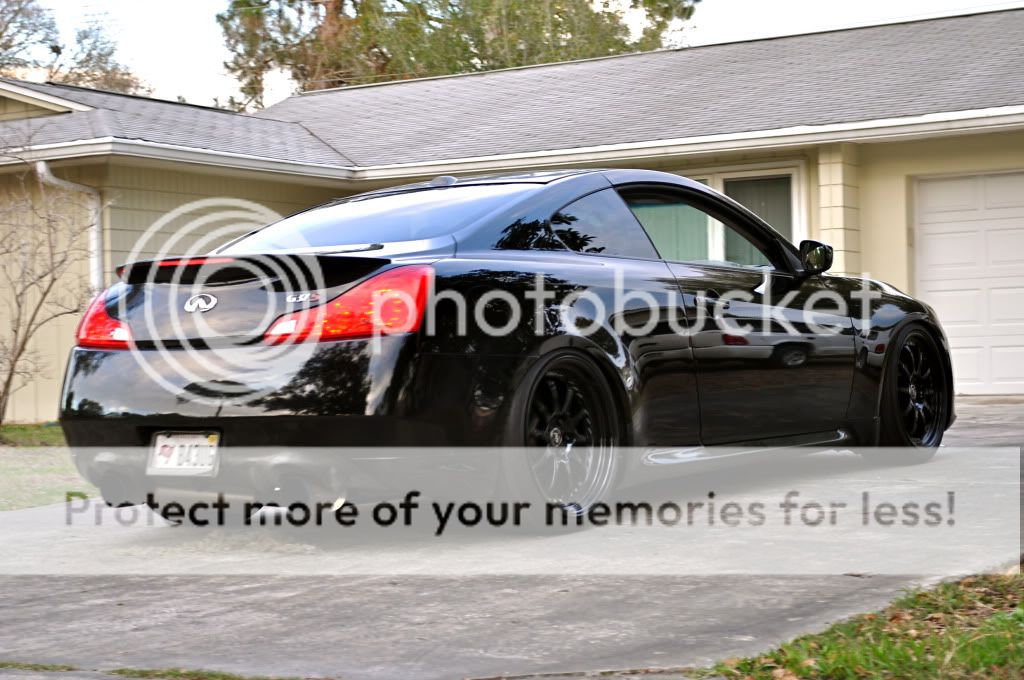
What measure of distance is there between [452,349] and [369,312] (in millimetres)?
327

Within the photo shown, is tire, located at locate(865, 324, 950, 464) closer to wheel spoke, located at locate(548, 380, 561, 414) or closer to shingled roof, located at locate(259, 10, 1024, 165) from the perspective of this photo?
wheel spoke, located at locate(548, 380, 561, 414)

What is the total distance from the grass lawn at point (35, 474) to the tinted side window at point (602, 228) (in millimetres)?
3133

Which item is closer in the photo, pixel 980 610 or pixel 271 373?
pixel 980 610

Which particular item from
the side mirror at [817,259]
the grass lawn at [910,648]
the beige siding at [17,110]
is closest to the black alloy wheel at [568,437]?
the grass lawn at [910,648]

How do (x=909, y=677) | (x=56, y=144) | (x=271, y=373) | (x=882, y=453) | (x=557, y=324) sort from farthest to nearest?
(x=56, y=144) → (x=882, y=453) → (x=557, y=324) → (x=271, y=373) → (x=909, y=677)

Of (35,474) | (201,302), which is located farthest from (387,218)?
(35,474)

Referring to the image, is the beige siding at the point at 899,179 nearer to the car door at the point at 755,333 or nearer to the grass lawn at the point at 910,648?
the car door at the point at 755,333

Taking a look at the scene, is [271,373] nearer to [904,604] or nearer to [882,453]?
[904,604]

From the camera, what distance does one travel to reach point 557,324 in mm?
5426

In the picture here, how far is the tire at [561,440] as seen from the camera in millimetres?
5227

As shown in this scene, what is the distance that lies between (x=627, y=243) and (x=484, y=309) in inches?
44.9

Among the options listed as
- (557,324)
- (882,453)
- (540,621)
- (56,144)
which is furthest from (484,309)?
(56,144)

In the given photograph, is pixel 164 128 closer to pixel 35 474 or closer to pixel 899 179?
pixel 35 474

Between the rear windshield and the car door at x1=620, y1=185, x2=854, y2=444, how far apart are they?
2.44ft
